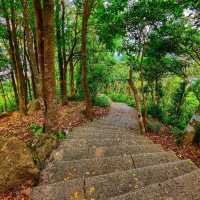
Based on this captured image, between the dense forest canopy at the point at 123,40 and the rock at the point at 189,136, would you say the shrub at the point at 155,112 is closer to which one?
the dense forest canopy at the point at 123,40

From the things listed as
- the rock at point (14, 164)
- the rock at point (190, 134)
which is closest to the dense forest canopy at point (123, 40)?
the rock at point (190, 134)

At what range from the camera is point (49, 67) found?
199 inches

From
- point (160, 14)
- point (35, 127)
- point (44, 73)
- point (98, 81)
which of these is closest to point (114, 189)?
point (44, 73)

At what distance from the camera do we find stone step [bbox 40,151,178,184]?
3527mm

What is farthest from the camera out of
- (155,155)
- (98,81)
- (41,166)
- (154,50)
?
(98,81)

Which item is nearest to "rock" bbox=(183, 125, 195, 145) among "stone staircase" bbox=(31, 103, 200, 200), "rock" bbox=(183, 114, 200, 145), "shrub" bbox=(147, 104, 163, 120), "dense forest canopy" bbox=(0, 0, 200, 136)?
"rock" bbox=(183, 114, 200, 145)

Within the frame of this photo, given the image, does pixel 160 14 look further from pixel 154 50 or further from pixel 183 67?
pixel 183 67

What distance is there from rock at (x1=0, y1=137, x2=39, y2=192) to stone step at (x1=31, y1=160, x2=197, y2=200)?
488 millimetres

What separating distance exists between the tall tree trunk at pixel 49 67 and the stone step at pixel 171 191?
3170mm

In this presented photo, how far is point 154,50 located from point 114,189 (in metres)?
7.07

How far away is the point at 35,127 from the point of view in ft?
20.7

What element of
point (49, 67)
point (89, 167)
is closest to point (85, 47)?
point (49, 67)

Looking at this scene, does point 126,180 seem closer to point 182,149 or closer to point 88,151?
point 88,151

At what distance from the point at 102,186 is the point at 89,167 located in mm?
735
